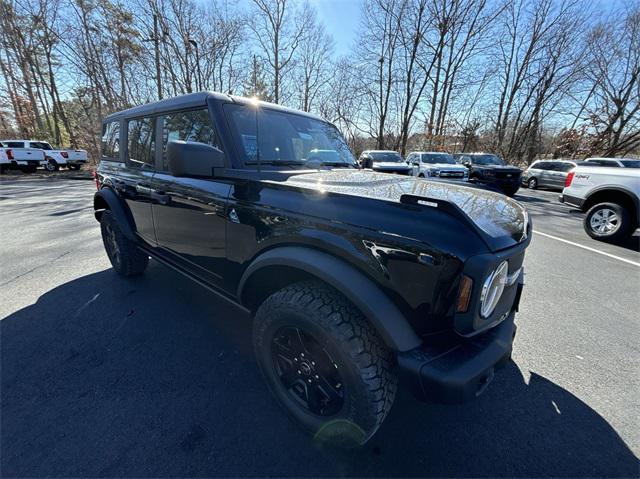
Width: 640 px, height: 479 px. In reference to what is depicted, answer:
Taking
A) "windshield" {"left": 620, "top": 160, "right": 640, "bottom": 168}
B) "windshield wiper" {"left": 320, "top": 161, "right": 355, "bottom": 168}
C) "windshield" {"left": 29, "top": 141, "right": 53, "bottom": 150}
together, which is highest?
"windshield" {"left": 29, "top": 141, "right": 53, "bottom": 150}

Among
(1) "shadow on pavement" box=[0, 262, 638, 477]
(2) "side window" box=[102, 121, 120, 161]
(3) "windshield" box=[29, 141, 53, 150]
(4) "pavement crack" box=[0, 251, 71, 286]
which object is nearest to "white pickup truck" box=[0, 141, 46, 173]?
(3) "windshield" box=[29, 141, 53, 150]

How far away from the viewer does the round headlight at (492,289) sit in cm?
126

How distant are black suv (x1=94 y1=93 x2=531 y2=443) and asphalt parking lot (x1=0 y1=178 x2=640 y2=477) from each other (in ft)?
1.25

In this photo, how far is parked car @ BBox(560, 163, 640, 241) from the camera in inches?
213

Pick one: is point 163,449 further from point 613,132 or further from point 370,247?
point 613,132

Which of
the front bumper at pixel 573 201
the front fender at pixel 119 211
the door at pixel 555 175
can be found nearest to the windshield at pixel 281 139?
the front fender at pixel 119 211

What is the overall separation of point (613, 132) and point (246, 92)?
103 ft

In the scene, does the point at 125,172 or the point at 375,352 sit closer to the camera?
the point at 375,352

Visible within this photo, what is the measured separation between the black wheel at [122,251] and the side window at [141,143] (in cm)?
89

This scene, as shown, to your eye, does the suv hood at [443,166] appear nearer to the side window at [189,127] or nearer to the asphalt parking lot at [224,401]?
the asphalt parking lot at [224,401]

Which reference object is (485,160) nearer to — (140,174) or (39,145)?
(140,174)

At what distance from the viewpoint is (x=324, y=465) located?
153 cm

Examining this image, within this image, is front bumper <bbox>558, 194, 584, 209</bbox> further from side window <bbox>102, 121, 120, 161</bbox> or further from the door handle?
side window <bbox>102, 121, 120, 161</bbox>

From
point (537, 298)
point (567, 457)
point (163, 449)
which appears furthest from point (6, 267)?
point (537, 298)
